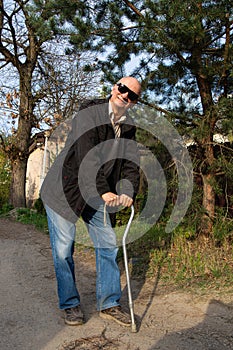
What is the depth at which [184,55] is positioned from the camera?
451cm

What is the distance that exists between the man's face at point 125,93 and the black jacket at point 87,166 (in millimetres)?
92

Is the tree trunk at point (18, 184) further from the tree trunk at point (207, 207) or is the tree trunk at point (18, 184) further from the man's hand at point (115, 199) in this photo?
the man's hand at point (115, 199)

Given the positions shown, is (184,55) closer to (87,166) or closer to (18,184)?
(87,166)

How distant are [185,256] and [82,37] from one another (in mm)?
2733

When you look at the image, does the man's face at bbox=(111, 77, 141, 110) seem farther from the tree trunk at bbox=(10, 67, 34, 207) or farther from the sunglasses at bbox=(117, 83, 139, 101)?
the tree trunk at bbox=(10, 67, 34, 207)

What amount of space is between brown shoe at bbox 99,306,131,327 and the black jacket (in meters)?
0.76

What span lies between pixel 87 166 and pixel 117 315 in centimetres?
116

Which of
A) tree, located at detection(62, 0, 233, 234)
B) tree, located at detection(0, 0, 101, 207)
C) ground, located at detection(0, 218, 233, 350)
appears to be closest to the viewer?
ground, located at detection(0, 218, 233, 350)

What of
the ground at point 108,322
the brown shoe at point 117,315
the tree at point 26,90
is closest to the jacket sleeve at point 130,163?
the brown shoe at point 117,315

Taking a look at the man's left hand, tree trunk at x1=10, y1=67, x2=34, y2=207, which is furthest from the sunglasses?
tree trunk at x1=10, y1=67, x2=34, y2=207

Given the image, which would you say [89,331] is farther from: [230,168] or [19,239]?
[19,239]

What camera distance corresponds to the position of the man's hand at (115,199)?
2.77 m

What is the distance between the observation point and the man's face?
2957 millimetres

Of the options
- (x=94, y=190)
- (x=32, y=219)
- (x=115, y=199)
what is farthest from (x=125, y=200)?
(x=32, y=219)
